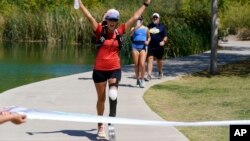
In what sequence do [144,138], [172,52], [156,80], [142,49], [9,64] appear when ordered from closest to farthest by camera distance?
1. [144,138]
2. [142,49]
3. [156,80]
4. [9,64]
5. [172,52]

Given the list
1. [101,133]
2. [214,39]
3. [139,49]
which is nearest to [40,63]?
[214,39]

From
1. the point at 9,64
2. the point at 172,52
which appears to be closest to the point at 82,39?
the point at 172,52

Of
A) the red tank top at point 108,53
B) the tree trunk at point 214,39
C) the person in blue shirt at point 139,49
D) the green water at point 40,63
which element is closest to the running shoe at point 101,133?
the red tank top at point 108,53

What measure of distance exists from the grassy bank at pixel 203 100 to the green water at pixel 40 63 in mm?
4352

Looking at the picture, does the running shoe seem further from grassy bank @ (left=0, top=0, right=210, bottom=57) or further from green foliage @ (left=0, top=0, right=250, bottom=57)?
grassy bank @ (left=0, top=0, right=210, bottom=57)

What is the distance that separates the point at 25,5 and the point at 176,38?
25.3 meters

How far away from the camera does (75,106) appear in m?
11.0

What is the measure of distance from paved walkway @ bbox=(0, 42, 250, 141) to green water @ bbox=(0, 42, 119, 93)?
1.91 metres

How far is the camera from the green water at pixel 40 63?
17422 mm

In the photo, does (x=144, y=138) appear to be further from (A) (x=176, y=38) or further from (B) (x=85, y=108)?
(A) (x=176, y=38)

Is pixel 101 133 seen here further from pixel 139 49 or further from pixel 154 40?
pixel 154 40

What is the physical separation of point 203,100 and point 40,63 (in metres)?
12.0

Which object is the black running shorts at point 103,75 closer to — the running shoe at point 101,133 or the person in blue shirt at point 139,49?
the running shoe at point 101,133

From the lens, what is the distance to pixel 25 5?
48.2 metres
